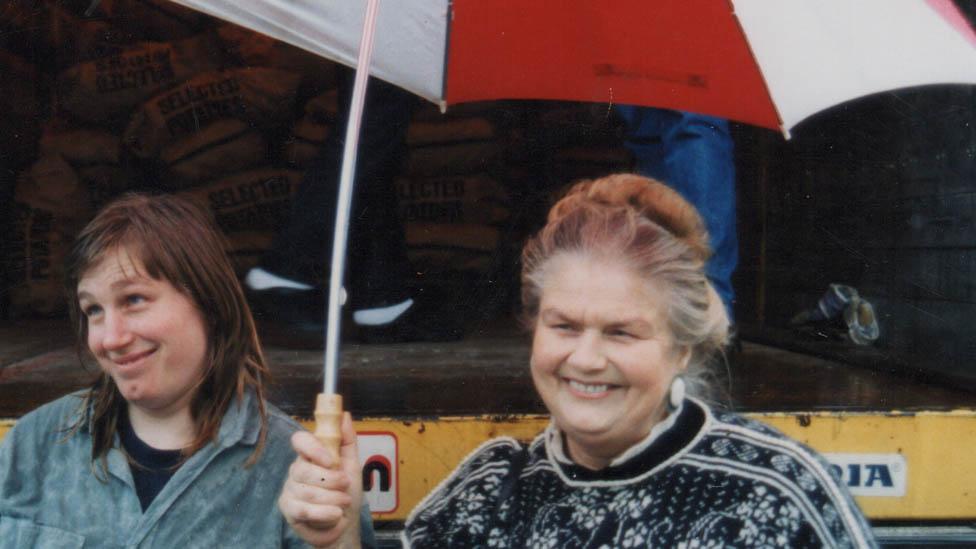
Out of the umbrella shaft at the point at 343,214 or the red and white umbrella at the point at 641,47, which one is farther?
the red and white umbrella at the point at 641,47

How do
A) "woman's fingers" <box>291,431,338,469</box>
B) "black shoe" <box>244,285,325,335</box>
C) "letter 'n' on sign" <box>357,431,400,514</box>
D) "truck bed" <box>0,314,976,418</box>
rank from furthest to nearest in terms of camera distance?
"black shoe" <box>244,285,325,335</box> < "truck bed" <box>0,314,976,418</box> < "letter 'n' on sign" <box>357,431,400,514</box> < "woman's fingers" <box>291,431,338,469</box>

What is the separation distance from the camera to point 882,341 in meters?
3.66

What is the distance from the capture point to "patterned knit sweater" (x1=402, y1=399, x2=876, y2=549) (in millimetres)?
1403

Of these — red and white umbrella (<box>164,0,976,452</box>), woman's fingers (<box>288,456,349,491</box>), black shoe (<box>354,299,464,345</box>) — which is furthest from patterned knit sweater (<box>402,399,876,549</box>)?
black shoe (<box>354,299,464,345</box>)

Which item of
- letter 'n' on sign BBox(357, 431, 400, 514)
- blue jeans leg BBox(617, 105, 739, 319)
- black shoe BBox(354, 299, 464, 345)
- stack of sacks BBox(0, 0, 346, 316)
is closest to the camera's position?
letter 'n' on sign BBox(357, 431, 400, 514)

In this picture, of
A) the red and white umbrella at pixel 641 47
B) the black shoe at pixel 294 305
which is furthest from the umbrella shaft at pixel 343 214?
the black shoe at pixel 294 305

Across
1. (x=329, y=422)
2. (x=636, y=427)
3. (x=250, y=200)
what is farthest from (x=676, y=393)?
(x=250, y=200)

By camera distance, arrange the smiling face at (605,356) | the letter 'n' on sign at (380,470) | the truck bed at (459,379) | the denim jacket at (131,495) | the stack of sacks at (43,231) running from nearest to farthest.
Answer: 1. the smiling face at (605,356)
2. the denim jacket at (131,495)
3. the letter 'n' on sign at (380,470)
4. the truck bed at (459,379)
5. the stack of sacks at (43,231)

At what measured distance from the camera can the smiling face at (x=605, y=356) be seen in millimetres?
1504

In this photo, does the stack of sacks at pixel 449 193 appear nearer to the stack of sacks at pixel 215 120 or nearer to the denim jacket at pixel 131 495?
the stack of sacks at pixel 215 120

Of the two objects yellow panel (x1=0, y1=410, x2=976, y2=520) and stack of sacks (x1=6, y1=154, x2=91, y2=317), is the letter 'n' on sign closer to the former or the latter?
yellow panel (x1=0, y1=410, x2=976, y2=520)

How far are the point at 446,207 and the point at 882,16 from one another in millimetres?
2878

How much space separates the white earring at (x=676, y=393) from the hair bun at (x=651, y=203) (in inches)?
8.4

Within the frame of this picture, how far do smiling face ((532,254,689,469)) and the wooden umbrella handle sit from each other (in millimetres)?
360
